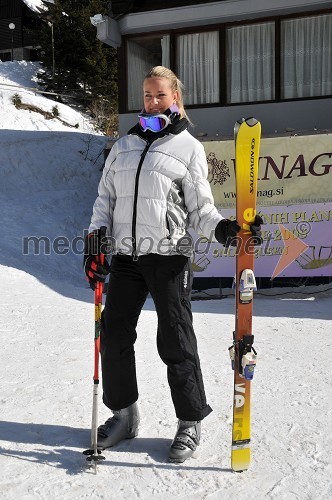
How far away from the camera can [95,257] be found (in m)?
2.89

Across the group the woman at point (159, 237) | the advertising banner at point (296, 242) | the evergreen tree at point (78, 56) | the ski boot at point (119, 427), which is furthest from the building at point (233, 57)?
the evergreen tree at point (78, 56)

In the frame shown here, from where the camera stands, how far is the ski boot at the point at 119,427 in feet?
9.70

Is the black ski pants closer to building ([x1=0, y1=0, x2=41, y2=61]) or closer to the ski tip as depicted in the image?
the ski tip

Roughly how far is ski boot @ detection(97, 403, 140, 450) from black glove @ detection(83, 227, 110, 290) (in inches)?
30.4

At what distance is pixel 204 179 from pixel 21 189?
11134mm

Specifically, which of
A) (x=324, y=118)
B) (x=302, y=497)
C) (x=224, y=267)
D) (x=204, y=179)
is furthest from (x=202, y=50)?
(x=302, y=497)

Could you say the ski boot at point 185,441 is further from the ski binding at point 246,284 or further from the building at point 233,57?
the building at point 233,57

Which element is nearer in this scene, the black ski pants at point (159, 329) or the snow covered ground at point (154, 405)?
the snow covered ground at point (154, 405)

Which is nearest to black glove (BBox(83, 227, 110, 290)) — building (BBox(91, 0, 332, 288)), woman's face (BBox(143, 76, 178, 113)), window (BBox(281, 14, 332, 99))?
woman's face (BBox(143, 76, 178, 113))

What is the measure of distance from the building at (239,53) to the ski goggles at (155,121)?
25.5 ft

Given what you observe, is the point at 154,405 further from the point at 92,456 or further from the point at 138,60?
the point at 138,60

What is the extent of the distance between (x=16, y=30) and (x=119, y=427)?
117 feet

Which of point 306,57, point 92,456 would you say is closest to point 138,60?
point 306,57

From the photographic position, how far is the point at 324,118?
10109 millimetres
